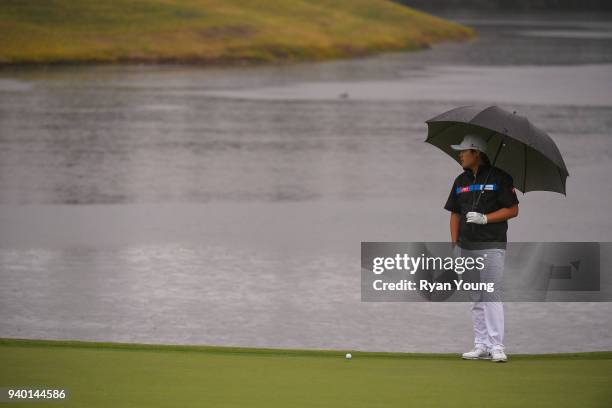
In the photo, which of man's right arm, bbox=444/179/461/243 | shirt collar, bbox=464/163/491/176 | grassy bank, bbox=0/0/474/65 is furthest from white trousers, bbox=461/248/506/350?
grassy bank, bbox=0/0/474/65

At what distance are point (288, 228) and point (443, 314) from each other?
457 cm

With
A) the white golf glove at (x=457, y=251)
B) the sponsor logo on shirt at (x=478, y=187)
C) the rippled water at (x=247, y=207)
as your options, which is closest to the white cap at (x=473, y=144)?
the sponsor logo on shirt at (x=478, y=187)

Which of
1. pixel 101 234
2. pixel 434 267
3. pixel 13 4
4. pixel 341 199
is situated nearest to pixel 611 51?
pixel 13 4

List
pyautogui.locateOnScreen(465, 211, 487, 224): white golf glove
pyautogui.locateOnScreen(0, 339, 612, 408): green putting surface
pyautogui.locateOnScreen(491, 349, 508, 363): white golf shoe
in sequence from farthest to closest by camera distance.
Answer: pyautogui.locateOnScreen(465, 211, 487, 224): white golf glove
pyautogui.locateOnScreen(491, 349, 508, 363): white golf shoe
pyautogui.locateOnScreen(0, 339, 612, 408): green putting surface

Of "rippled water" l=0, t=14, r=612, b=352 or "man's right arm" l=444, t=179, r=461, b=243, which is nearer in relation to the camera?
"man's right arm" l=444, t=179, r=461, b=243

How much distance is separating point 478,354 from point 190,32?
53117 mm

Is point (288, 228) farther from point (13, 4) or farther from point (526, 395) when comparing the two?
point (13, 4)

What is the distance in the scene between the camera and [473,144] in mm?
8219

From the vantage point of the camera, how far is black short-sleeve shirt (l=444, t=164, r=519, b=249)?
26.9 ft

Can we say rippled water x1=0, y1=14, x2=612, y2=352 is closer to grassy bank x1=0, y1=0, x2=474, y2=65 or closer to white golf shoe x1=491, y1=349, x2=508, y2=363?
white golf shoe x1=491, y1=349, x2=508, y2=363

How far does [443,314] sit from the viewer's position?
37.6ft

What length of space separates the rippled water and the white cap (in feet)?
7.33

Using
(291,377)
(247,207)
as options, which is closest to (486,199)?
(291,377)

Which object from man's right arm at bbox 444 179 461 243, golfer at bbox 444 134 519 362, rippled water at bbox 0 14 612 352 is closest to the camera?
golfer at bbox 444 134 519 362
